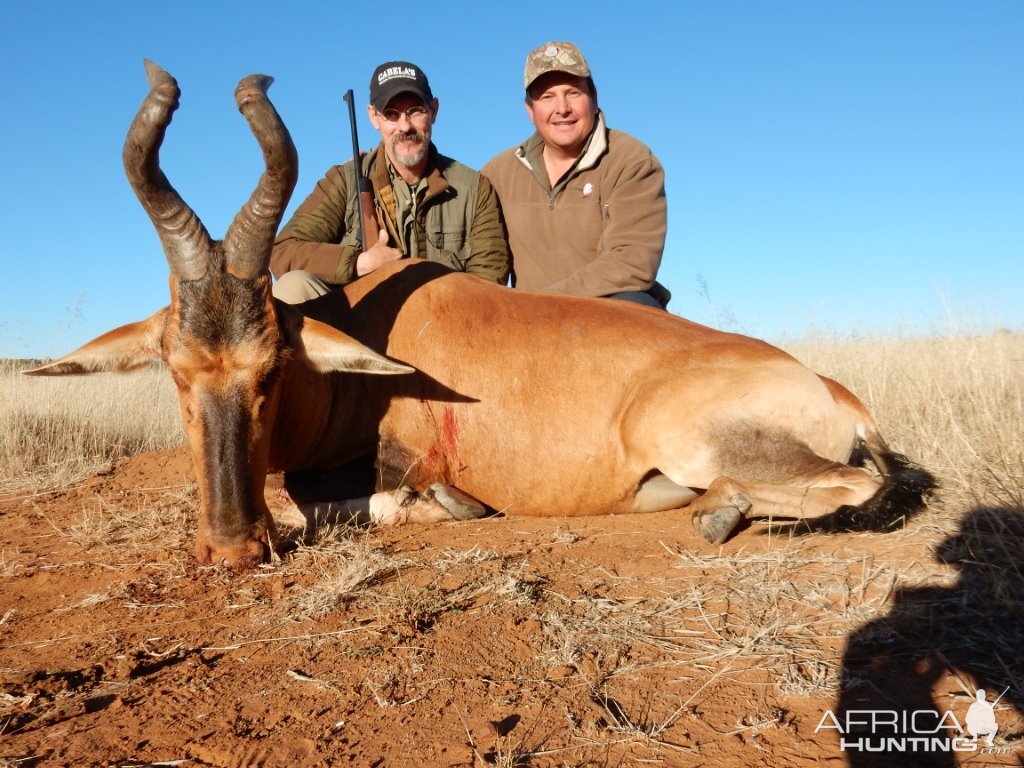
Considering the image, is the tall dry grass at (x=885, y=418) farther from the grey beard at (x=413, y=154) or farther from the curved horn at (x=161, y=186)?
the grey beard at (x=413, y=154)

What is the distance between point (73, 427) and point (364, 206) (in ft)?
13.8

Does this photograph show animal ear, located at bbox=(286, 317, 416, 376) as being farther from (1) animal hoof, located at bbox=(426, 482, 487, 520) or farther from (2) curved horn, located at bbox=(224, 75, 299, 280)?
(1) animal hoof, located at bbox=(426, 482, 487, 520)

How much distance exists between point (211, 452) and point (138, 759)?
168cm

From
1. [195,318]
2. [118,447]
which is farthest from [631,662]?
[118,447]

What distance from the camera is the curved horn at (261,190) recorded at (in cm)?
392

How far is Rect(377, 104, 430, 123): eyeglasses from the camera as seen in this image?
6632 millimetres

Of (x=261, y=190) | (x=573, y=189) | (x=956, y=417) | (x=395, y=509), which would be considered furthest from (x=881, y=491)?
(x=573, y=189)

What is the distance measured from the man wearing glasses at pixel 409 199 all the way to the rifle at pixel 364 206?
5cm

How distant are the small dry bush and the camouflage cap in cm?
427

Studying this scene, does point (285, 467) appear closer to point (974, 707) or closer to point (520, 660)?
point (520, 660)

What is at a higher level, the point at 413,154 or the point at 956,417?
the point at 413,154

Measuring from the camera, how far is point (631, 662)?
2.49 m

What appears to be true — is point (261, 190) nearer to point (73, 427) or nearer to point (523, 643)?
point (523, 643)

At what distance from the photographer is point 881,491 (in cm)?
383
